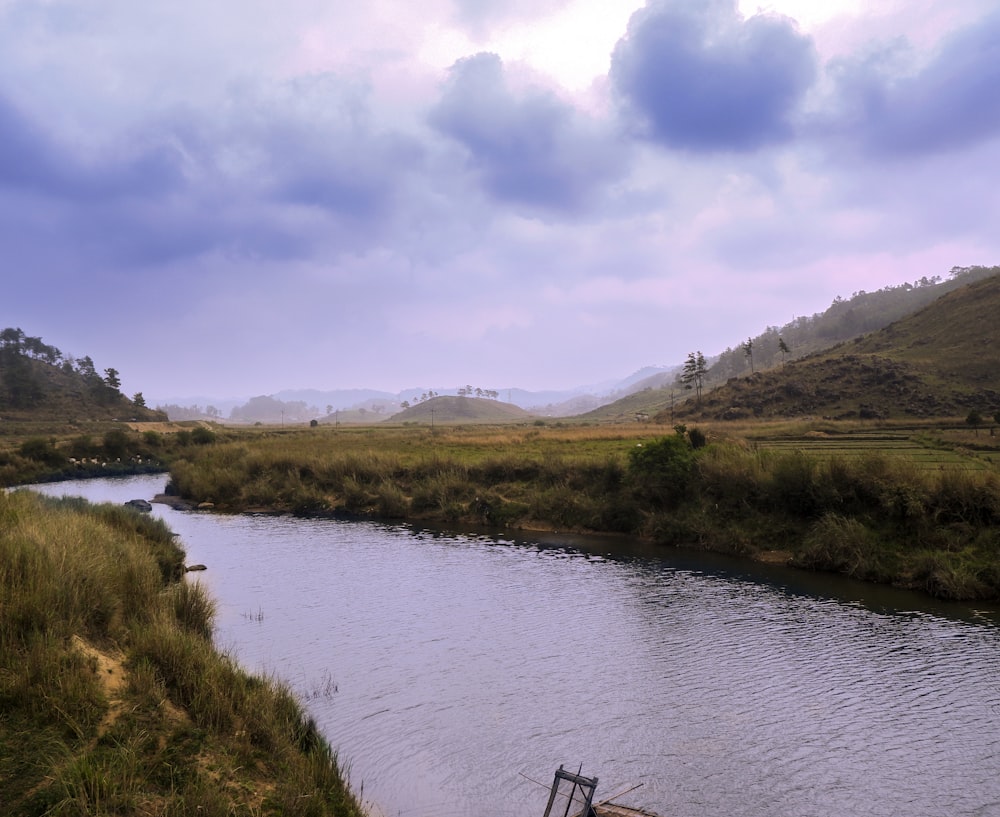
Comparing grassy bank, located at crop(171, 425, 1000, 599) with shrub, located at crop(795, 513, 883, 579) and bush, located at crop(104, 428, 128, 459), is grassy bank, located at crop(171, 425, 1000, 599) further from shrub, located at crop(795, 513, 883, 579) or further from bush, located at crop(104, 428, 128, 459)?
bush, located at crop(104, 428, 128, 459)

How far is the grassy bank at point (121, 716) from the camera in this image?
7598 mm

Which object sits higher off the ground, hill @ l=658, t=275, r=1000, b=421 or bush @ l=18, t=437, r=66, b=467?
hill @ l=658, t=275, r=1000, b=421

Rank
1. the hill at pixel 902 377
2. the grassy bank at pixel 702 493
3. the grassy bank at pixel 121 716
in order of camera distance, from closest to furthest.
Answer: the grassy bank at pixel 121 716 < the grassy bank at pixel 702 493 < the hill at pixel 902 377

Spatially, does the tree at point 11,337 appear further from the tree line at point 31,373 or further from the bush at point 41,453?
the bush at point 41,453

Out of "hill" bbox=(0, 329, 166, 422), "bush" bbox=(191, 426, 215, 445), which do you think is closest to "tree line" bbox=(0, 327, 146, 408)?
"hill" bbox=(0, 329, 166, 422)

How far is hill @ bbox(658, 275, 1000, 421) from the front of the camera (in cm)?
7725

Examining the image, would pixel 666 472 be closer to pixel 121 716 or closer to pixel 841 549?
pixel 841 549

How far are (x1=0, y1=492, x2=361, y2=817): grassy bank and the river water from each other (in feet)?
7.74

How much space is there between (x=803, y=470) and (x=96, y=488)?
173ft

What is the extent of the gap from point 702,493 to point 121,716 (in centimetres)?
2982

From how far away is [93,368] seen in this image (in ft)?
589

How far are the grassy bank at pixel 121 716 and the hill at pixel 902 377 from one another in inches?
3042

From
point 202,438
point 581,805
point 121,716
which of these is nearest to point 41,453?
point 202,438

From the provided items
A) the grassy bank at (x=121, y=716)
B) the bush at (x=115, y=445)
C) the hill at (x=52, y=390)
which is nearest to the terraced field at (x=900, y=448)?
the grassy bank at (x=121, y=716)
